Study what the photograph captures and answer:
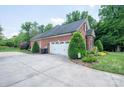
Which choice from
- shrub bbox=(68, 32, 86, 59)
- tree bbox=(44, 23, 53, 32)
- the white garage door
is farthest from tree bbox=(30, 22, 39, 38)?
shrub bbox=(68, 32, 86, 59)

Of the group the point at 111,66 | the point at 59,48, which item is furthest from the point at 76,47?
the point at 59,48

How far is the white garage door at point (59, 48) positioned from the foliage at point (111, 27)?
492 inches

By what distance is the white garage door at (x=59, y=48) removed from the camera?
731 inches

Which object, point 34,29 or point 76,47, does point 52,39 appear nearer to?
point 76,47

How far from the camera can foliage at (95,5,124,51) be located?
1107 inches

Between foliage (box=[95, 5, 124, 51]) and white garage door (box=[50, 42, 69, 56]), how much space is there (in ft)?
41.0

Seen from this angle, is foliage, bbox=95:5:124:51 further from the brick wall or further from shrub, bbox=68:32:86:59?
shrub, bbox=68:32:86:59

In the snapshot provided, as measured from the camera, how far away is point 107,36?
2933 cm

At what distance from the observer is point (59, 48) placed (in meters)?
20.0

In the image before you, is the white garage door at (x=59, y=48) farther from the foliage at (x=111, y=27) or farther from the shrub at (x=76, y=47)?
the foliage at (x=111, y=27)

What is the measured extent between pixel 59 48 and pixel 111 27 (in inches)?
564
